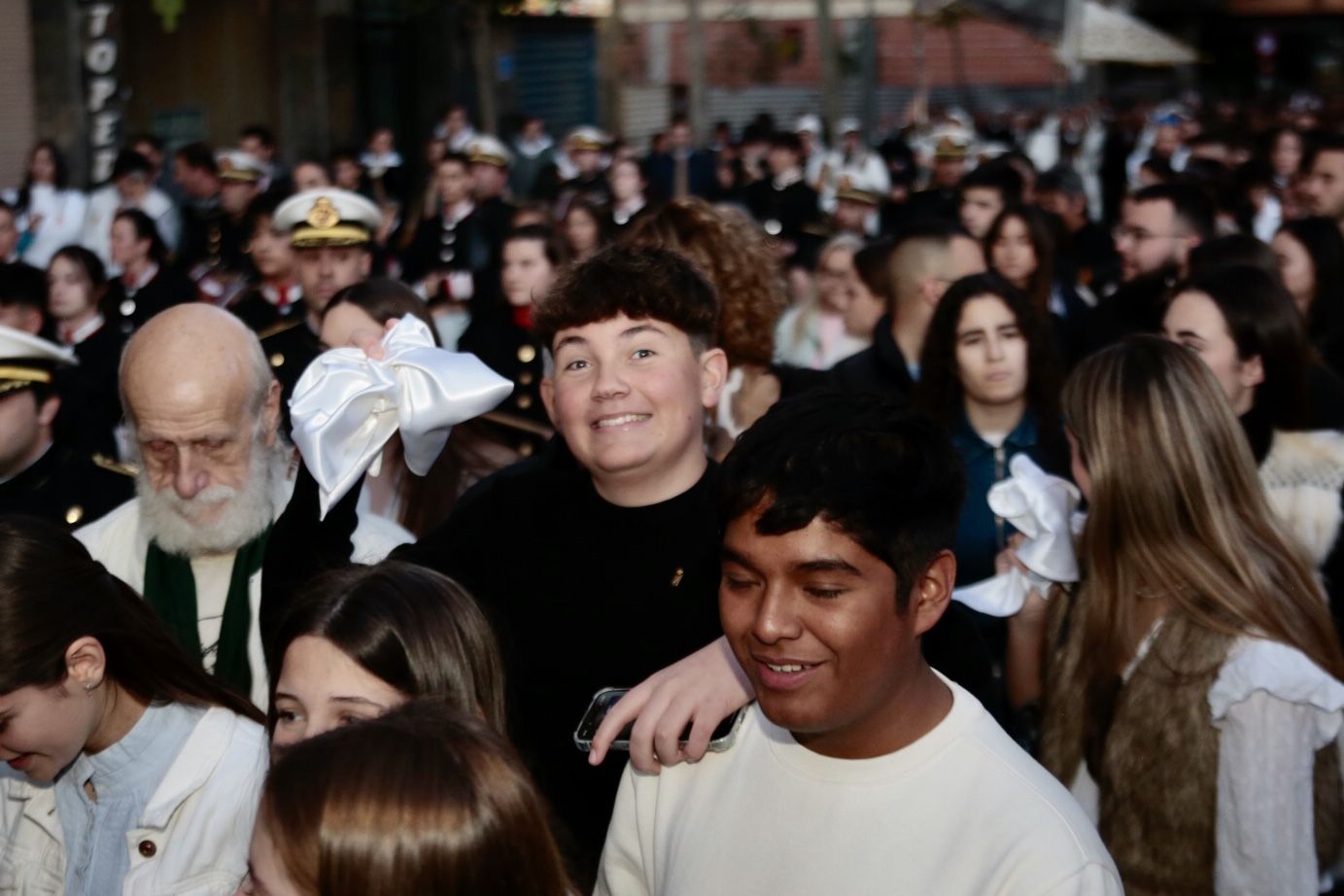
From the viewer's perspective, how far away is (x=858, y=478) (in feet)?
7.18

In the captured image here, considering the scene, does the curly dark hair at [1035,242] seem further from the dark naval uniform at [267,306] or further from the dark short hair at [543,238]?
the dark naval uniform at [267,306]

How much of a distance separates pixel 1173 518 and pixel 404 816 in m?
1.93

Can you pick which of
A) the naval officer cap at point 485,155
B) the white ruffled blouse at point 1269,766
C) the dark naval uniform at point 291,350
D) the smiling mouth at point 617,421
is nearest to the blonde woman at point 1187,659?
the white ruffled blouse at point 1269,766

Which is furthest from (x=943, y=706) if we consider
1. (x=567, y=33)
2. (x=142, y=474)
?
(x=567, y=33)

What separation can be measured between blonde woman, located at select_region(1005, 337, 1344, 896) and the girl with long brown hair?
5.28ft

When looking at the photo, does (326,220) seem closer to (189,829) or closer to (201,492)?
(201,492)

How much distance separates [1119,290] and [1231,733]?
416 cm

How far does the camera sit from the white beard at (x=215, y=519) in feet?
12.3

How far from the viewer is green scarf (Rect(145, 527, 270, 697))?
3.67 m

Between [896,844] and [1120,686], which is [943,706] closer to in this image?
[896,844]

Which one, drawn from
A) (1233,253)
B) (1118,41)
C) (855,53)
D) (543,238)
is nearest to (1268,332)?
(1233,253)

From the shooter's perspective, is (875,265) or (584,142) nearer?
(875,265)

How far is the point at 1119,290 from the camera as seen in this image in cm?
696

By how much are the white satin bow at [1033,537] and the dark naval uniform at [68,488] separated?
2.38 meters
